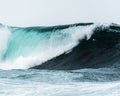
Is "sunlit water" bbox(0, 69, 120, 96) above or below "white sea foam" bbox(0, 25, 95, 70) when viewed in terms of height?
above

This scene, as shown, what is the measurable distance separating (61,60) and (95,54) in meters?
2.24

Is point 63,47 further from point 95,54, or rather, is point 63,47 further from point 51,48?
point 95,54

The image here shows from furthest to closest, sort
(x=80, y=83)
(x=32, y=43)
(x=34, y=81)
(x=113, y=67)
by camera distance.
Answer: (x=32, y=43), (x=113, y=67), (x=34, y=81), (x=80, y=83)

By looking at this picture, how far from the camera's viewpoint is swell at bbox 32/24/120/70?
24422mm

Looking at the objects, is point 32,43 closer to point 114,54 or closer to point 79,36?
point 79,36

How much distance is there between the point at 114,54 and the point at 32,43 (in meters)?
9.94

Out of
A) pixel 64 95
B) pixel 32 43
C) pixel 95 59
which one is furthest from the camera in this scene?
pixel 32 43

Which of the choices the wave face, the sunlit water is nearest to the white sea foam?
the wave face

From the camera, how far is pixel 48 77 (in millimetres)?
19406

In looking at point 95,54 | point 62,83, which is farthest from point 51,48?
point 62,83

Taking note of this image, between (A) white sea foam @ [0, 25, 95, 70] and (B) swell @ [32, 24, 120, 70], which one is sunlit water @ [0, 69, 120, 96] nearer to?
(B) swell @ [32, 24, 120, 70]

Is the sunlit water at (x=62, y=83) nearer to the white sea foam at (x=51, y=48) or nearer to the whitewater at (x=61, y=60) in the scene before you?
the whitewater at (x=61, y=60)

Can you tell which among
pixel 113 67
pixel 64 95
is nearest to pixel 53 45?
pixel 113 67

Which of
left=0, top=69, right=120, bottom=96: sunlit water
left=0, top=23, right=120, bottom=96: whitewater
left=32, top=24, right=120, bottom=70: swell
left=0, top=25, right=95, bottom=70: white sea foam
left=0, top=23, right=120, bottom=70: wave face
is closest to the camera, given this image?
left=0, top=69, right=120, bottom=96: sunlit water
